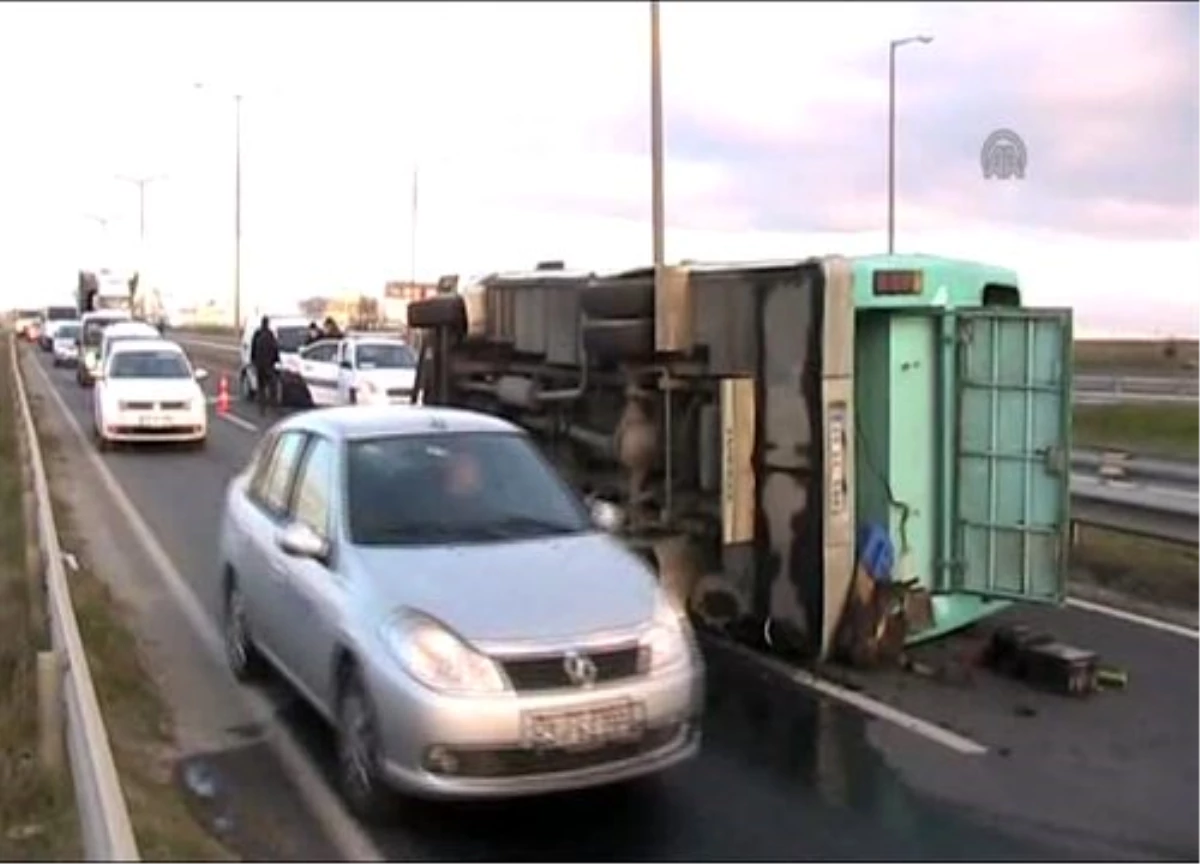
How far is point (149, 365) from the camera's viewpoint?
25281 mm

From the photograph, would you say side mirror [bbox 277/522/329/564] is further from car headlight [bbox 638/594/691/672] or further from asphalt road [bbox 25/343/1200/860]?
car headlight [bbox 638/594/691/672]

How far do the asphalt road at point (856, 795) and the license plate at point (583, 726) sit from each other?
0.41m

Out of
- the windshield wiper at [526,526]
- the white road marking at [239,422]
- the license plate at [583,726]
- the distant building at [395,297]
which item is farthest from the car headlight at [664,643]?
the distant building at [395,297]

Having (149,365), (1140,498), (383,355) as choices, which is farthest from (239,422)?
(1140,498)

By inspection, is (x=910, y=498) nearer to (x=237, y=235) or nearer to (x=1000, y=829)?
(x=1000, y=829)

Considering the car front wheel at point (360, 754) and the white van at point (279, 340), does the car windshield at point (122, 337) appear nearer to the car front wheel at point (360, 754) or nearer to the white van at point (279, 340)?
the white van at point (279, 340)

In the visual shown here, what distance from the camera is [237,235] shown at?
180 ft

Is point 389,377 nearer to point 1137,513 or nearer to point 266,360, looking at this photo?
point 266,360

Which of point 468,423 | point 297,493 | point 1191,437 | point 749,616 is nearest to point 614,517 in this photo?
A: point 468,423

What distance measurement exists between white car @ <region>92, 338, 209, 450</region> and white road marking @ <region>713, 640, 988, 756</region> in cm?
1592

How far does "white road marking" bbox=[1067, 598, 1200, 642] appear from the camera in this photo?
1048 cm

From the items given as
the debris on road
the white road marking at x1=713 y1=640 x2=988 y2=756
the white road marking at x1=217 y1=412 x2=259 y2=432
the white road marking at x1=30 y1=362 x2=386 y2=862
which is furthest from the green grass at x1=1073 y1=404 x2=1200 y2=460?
the white road marking at x1=217 y1=412 x2=259 y2=432

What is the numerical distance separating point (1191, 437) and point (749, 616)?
12.8 meters

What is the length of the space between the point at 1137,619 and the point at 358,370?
18.9 meters
